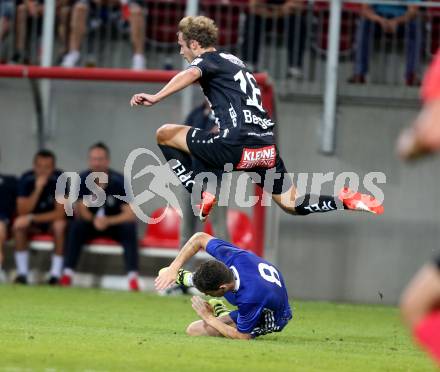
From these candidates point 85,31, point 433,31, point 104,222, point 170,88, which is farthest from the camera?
point 85,31

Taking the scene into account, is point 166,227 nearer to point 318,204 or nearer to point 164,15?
point 164,15

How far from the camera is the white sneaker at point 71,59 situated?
16.0 metres

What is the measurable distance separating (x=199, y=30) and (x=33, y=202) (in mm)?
6232

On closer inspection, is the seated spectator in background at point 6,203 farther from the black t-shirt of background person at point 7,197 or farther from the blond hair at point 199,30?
the blond hair at point 199,30

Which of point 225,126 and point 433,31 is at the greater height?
point 433,31

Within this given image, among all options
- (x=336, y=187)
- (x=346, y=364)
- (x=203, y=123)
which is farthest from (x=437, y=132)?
(x=336, y=187)

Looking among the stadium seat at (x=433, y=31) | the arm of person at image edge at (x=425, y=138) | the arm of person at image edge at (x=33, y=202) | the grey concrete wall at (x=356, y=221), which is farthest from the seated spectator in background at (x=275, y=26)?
the arm of person at image edge at (x=425, y=138)

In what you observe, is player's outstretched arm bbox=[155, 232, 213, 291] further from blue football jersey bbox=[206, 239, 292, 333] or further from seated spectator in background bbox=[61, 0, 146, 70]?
seated spectator in background bbox=[61, 0, 146, 70]

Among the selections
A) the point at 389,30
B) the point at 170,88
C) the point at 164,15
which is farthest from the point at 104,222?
the point at 170,88

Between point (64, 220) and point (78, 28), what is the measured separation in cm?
270

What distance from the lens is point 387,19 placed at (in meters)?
16.1

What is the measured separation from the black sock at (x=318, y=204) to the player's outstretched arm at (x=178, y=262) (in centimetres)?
160

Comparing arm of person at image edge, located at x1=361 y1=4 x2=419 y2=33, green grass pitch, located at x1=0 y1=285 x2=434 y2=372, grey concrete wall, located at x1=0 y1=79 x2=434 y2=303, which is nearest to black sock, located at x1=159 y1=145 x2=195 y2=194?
green grass pitch, located at x1=0 y1=285 x2=434 y2=372

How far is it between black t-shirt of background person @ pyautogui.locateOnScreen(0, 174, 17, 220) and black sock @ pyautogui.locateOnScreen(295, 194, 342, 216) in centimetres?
623
